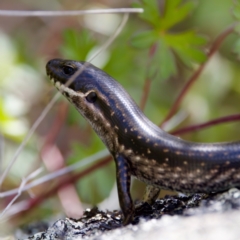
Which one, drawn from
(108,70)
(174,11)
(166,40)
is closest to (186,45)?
(166,40)

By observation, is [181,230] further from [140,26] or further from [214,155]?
[140,26]

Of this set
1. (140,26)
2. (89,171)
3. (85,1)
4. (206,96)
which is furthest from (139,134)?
(85,1)

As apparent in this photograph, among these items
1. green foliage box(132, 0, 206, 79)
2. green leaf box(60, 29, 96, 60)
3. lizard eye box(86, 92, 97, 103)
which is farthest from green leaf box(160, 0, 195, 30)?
lizard eye box(86, 92, 97, 103)

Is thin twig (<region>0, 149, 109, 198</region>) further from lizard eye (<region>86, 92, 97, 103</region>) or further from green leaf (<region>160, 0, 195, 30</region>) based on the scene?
green leaf (<region>160, 0, 195, 30</region>)

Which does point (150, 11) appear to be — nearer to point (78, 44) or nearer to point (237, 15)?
point (237, 15)

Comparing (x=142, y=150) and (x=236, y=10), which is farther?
(x=236, y=10)

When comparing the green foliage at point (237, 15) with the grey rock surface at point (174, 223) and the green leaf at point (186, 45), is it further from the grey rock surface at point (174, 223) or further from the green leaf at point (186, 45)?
the grey rock surface at point (174, 223)
